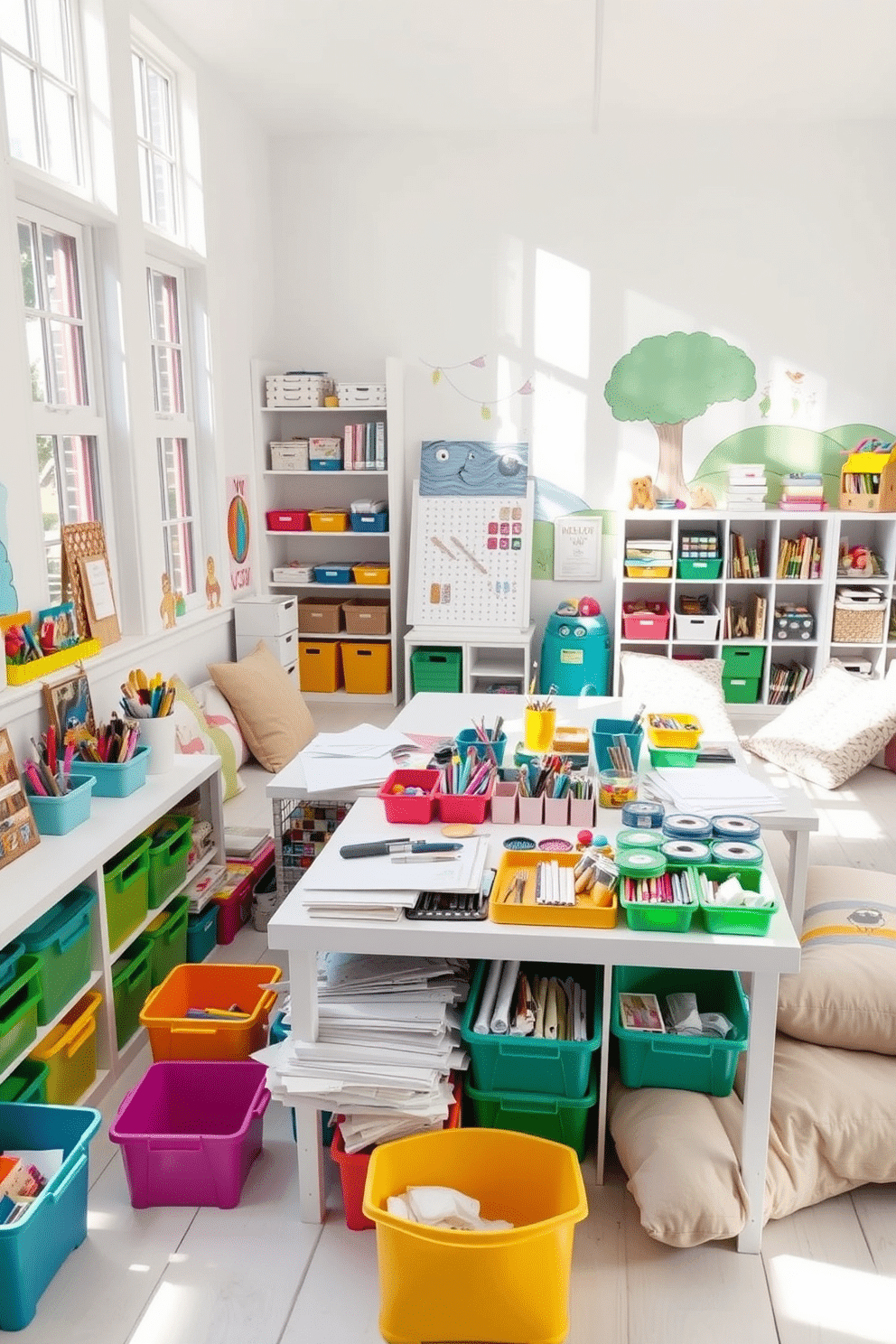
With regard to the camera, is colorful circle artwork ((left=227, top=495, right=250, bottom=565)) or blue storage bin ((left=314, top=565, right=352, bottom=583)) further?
blue storage bin ((left=314, top=565, right=352, bottom=583))

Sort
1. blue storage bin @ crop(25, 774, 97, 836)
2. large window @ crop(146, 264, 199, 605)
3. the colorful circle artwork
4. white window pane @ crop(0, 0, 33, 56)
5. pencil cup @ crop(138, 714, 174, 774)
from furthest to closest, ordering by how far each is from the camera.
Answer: the colorful circle artwork < large window @ crop(146, 264, 199, 605) < white window pane @ crop(0, 0, 33, 56) < pencil cup @ crop(138, 714, 174, 774) < blue storage bin @ crop(25, 774, 97, 836)

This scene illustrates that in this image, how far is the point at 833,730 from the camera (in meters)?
4.70

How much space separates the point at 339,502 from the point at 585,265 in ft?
→ 6.09

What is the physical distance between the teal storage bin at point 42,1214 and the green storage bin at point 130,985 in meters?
0.50

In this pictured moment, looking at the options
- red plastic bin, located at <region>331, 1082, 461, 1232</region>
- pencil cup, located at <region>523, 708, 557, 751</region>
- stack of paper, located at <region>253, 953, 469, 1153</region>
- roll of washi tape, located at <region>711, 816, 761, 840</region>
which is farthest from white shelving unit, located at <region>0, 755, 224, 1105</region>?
roll of washi tape, located at <region>711, 816, 761, 840</region>

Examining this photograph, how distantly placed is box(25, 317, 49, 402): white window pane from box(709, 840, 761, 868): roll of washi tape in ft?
8.81

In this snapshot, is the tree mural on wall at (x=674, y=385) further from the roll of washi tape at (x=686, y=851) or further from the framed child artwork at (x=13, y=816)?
the framed child artwork at (x=13, y=816)

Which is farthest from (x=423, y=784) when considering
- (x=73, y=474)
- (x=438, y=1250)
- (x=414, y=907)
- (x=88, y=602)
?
(x=73, y=474)

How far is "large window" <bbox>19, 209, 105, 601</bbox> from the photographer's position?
3.52m

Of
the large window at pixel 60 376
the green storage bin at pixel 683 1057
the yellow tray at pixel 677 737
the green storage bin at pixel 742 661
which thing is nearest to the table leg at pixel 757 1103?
the green storage bin at pixel 683 1057

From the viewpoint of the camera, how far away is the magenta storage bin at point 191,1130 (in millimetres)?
2059

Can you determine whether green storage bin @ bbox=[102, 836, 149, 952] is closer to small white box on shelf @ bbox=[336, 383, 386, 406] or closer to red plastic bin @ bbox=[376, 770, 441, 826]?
red plastic bin @ bbox=[376, 770, 441, 826]

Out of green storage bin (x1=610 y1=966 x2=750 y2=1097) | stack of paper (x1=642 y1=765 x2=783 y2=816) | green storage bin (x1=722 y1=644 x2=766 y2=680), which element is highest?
stack of paper (x1=642 y1=765 x2=783 y2=816)

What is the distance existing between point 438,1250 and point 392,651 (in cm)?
424
